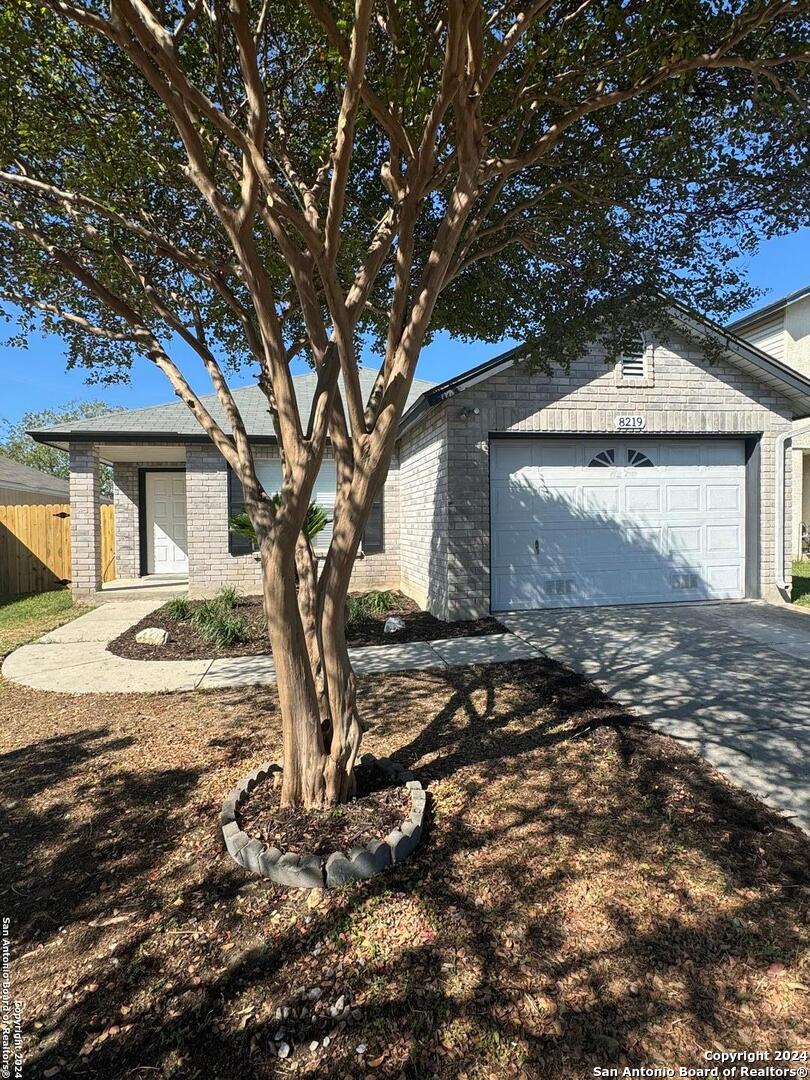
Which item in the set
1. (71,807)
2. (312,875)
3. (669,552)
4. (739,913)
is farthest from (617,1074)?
(669,552)

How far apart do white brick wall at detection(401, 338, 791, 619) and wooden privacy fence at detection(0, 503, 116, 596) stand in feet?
28.1

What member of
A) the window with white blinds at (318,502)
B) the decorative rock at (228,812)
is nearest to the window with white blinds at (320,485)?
the window with white blinds at (318,502)

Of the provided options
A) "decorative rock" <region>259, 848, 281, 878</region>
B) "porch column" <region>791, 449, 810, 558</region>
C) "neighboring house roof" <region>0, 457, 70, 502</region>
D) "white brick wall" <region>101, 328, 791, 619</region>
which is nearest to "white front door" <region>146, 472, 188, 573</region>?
"white brick wall" <region>101, 328, 791, 619</region>

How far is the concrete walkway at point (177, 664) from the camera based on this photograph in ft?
18.5

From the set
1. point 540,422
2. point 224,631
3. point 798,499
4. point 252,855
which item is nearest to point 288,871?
point 252,855

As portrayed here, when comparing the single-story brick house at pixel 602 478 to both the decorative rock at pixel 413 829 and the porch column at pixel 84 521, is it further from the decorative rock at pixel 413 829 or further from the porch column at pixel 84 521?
the decorative rock at pixel 413 829

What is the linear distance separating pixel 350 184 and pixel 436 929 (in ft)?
18.4

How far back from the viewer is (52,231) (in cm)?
468

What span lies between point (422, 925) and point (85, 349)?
5.97 m

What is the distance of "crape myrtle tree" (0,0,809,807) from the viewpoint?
2.71m

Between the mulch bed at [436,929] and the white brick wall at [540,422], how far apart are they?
4.37 metres

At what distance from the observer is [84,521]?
10211 millimetres

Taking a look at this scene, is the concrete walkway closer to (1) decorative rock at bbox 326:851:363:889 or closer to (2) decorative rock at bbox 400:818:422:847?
(2) decorative rock at bbox 400:818:422:847

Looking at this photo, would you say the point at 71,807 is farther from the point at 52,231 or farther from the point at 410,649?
the point at 52,231
